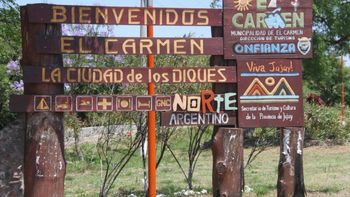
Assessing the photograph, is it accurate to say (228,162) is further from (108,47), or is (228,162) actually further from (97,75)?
(108,47)

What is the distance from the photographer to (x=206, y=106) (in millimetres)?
6961

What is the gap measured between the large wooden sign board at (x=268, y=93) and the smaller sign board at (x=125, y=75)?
0.20m

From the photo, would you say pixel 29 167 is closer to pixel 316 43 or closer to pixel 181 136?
pixel 181 136

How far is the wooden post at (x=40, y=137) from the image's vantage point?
263 inches

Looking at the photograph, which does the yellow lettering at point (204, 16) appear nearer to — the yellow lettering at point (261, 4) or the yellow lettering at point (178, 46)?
the yellow lettering at point (178, 46)

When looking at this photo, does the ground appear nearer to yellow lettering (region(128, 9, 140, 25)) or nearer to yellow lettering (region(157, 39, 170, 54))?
yellow lettering (region(157, 39, 170, 54))

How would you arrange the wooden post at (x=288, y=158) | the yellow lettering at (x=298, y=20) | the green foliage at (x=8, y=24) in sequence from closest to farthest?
the yellow lettering at (x=298, y=20) < the wooden post at (x=288, y=158) < the green foliage at (x=8, y=24)

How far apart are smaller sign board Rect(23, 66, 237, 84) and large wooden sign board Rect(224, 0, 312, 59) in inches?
10.7

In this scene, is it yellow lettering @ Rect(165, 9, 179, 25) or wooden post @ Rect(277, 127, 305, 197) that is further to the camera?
wooden post @ Rect(277, 127, 305, 197)

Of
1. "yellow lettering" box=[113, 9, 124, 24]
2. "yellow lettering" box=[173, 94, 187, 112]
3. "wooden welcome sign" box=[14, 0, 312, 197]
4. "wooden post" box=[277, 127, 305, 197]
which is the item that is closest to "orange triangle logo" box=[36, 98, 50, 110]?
"wooden welcome sign" box=[14, 0, 312, 197]

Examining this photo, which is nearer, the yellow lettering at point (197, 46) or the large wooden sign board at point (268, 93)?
the yellow lettering at point (197, 46)

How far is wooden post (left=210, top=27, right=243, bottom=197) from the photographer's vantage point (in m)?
7.05

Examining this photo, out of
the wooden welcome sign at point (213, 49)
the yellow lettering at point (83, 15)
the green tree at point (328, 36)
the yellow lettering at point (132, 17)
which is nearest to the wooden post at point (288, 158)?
the wooden welcome sign at point (213, 49)

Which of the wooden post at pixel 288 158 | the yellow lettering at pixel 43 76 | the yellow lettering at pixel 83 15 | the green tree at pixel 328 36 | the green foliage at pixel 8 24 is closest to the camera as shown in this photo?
the yellow lettering at pixel 43 76
